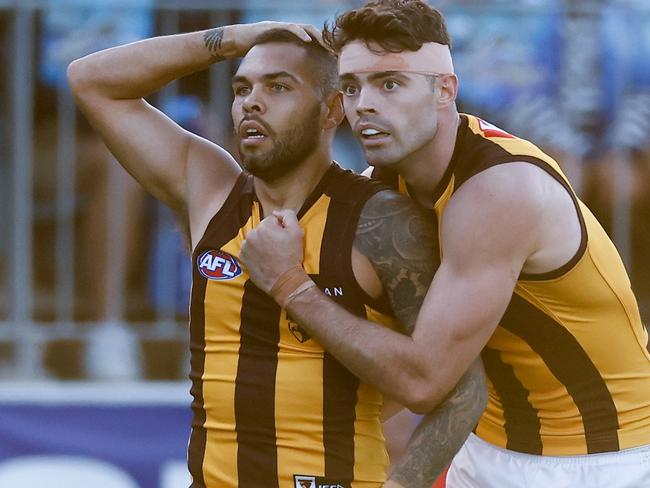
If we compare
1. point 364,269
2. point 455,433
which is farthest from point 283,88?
point 455,433

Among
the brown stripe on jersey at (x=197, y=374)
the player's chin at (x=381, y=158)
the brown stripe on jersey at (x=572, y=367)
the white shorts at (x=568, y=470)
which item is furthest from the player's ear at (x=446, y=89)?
the white shorts at (x=568, y=470)

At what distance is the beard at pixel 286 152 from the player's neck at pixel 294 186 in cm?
3

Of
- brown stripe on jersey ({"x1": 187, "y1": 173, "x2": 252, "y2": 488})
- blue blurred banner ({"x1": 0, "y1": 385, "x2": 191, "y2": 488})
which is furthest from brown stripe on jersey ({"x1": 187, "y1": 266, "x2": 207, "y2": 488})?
blue blurred banner ({"x1": 0, "y1": 385, "x2": 191, "y2": 488})

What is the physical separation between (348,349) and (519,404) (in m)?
0.72

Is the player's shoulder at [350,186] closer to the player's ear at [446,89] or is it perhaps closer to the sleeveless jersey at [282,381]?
the sleeveless jersey at [282,381]

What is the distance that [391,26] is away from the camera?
13.3 ft

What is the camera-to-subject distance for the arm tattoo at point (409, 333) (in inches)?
158

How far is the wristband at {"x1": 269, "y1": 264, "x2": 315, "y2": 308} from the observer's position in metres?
3.97

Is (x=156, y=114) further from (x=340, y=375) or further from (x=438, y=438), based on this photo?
(x=438, y=438)

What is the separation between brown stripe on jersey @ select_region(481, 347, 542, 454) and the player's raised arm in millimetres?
969

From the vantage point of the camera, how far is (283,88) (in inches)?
166

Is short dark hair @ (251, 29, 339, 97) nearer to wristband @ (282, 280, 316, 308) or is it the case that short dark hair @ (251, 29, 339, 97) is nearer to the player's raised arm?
the player's raised arm

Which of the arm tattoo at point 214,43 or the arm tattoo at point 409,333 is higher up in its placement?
the arm tattoo at point 214,43

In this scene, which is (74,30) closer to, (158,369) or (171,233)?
(171,233)
